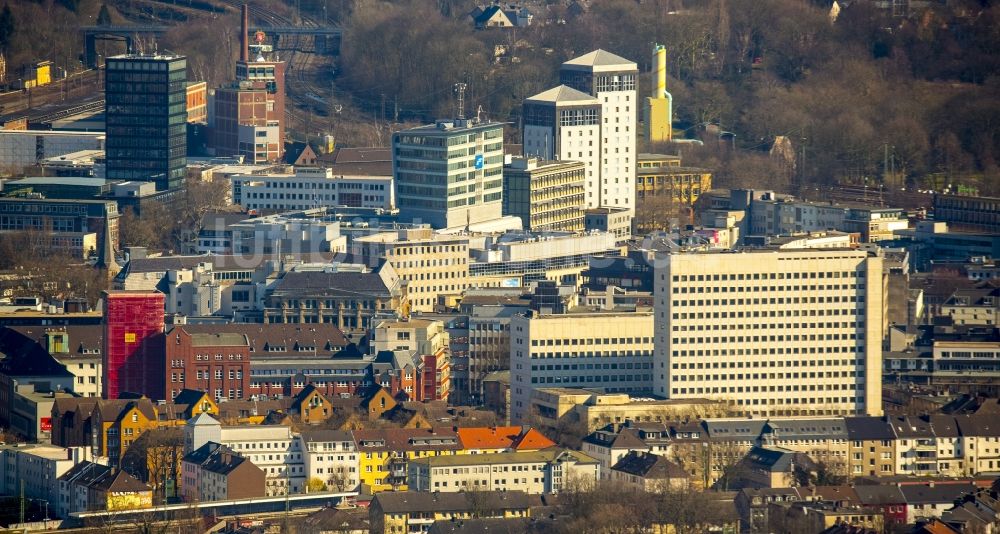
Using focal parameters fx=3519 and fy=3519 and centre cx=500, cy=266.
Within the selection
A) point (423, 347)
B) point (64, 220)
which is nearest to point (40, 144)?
point (64, 220)

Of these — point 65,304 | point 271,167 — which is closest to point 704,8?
point 271,167

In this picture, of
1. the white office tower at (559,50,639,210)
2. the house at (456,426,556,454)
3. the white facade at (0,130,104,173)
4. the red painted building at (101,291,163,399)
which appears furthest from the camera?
the white facade at (0,130,104,173)

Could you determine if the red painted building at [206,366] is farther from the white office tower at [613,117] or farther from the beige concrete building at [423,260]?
the white office tower at [613,117]

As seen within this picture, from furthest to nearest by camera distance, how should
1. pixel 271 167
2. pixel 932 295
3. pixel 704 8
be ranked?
pixel 704 8
pixel 271 167
pixel 932 295

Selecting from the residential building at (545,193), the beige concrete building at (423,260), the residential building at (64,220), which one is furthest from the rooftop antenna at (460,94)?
the beige concrete building at (423,260)

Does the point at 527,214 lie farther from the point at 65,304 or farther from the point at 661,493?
the point at 661,493

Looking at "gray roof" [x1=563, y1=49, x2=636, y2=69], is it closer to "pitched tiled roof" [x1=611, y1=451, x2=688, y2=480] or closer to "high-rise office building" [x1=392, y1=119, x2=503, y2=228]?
"high-rise office building" [x1=392, y1=119, x2=503, y2=228]

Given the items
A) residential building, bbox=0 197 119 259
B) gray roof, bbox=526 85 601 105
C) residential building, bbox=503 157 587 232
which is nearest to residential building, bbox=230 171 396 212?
residential building, bbox=503 157 587 232

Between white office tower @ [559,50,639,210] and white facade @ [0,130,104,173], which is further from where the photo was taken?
white facade @ [0,130,104,173]
